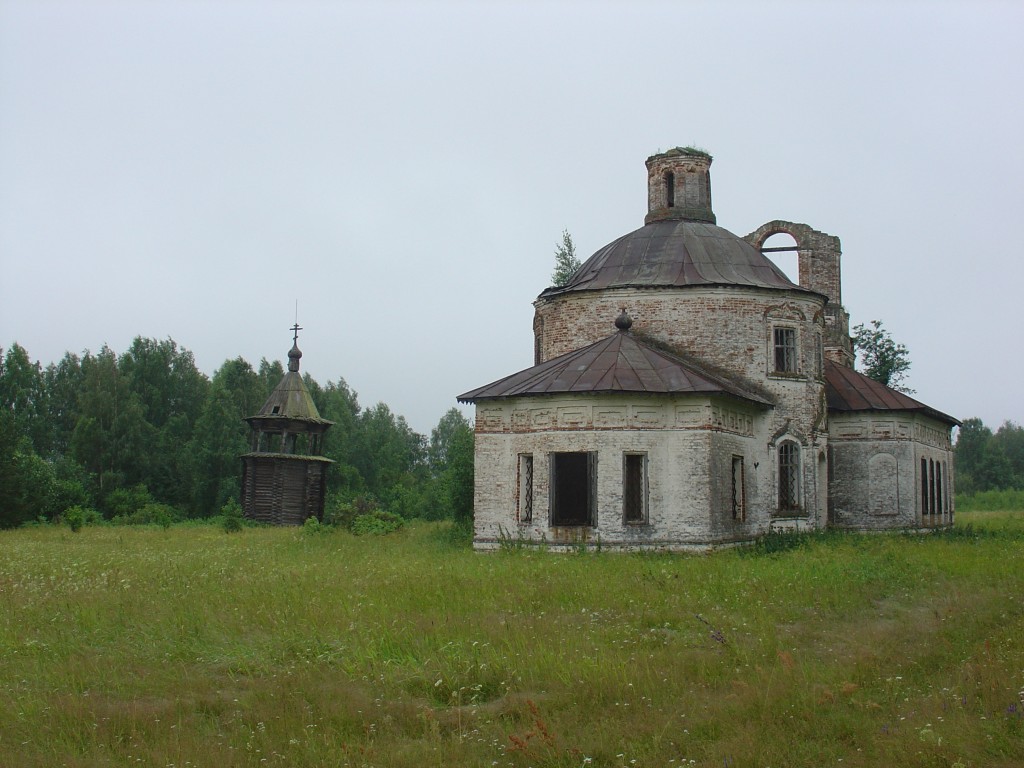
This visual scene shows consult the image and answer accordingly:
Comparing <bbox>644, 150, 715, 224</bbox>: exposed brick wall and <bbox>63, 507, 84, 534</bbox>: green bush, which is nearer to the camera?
<bbox>644, 150, 715, 224</bbox>: exposed brick wall

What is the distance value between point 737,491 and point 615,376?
374cm

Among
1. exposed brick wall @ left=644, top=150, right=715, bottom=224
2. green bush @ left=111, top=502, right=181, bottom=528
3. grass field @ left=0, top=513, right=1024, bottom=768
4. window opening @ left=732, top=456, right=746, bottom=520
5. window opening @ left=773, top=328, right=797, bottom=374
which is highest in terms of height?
exposed brick wall @ left=644, top=150, right=715, bottom=224

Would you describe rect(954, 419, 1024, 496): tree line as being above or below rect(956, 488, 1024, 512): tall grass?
above

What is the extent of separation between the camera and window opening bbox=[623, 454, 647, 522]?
18797mm

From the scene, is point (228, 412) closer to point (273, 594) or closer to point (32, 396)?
point (32, 396)

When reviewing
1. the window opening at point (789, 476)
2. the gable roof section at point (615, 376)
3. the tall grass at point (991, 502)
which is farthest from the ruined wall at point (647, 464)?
the tall grass at point (991, 502)

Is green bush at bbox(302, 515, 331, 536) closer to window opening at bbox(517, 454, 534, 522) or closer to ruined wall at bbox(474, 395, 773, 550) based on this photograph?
ruined wall at bbox(474, 395, 773, 550)

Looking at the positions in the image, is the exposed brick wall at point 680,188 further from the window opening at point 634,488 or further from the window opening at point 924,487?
the window opening at point 634,488

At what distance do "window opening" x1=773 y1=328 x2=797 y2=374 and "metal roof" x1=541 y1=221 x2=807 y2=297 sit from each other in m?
1.01

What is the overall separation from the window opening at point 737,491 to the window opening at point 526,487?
4110mm

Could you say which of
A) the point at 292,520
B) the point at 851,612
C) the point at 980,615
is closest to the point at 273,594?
the point at 851,612

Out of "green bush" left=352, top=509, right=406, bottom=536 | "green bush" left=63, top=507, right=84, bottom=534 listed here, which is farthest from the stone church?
"green bush" left=63, top=507, right=84, bottom=534

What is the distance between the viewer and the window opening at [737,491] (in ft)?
66.1

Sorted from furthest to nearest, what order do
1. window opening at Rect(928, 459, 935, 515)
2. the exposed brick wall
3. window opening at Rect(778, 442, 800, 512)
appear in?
window opening at Rect(928, 459, 935, 515), the exposed brick wall, window opening at Rect(778, 442, 800, 512)
